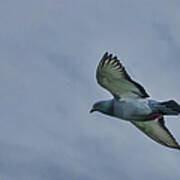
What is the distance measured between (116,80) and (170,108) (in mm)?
3514

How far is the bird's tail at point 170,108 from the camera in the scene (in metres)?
19.0

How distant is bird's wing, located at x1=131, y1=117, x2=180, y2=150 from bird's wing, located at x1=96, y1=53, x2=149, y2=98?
2.57m

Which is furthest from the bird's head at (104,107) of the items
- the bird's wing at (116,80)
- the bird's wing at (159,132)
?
the bird's wing at (159,132)

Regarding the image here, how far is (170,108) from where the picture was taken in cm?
1923

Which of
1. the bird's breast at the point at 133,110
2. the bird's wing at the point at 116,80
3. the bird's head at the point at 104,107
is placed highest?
the bird's wing at the point at 116,80

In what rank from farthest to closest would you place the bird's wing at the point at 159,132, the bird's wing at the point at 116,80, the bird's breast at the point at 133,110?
1. the bird's wing at the point at 159,132
2. the bird's wing at the point at 116,80
3. the bird's breast at the point at 133,110

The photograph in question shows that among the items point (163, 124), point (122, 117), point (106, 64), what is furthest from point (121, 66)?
point (163, 124)

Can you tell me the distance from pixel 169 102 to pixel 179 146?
4386 millimetres

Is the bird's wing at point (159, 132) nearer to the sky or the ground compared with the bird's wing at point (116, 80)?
nearer to the ground

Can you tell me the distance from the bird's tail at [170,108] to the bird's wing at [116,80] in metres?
2.15

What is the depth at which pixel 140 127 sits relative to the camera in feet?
79.6

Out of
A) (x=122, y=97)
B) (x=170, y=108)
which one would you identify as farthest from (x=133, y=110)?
(x=170, y=108)

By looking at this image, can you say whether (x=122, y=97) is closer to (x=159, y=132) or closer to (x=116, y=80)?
(x=116, y=80)

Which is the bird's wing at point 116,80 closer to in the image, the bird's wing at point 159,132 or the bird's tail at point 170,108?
the bird's tail at point 170,108
